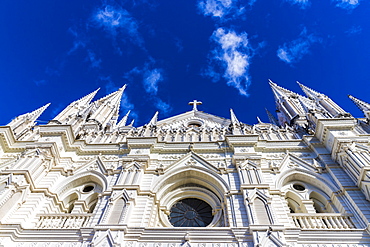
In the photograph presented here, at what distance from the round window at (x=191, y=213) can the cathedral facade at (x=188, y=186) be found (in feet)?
0.17

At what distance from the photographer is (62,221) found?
11.7 metres

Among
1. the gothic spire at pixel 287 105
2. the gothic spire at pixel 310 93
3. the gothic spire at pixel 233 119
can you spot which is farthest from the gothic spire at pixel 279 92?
the gothic spire at pixel 233 119

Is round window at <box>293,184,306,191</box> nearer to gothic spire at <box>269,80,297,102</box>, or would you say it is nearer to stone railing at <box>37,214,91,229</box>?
stone railing at <box>37,214,91,229</box>

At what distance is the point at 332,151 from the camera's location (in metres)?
14.5

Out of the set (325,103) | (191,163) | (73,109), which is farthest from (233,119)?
(73,109)

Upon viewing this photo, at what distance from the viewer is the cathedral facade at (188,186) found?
10.3 meters

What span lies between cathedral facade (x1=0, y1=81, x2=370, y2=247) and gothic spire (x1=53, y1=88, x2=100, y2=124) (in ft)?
1.08

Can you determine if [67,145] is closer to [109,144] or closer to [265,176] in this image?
[109,144]

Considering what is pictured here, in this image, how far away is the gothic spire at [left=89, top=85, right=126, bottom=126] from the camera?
2253cm

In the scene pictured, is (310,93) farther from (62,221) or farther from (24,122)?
(24,122)

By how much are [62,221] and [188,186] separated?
613cm

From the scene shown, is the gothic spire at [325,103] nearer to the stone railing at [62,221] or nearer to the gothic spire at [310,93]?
the gothic spire at [310,93]

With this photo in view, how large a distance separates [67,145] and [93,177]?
313 centimetres

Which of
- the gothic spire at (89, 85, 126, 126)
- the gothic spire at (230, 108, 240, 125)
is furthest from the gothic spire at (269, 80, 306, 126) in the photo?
the gothic spire at (89, 85, 126, 126)
